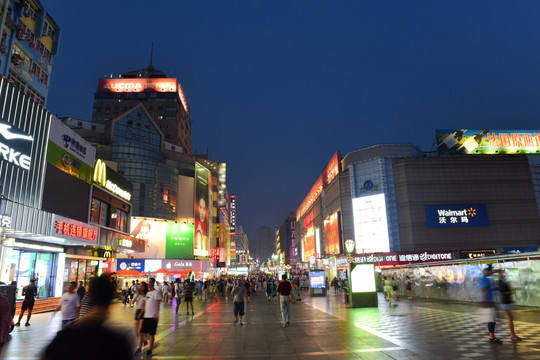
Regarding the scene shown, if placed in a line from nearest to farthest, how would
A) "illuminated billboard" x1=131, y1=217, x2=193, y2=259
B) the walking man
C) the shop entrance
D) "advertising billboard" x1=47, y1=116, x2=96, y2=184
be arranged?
the walking man → the shop entrance → "advertising billboard" x1=47, y1=116, x2=96, y2=184 → "illuminated billboard" x1=131, y1=217, x2=193, y2=259

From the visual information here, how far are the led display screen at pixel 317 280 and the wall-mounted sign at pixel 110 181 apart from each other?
18689mm

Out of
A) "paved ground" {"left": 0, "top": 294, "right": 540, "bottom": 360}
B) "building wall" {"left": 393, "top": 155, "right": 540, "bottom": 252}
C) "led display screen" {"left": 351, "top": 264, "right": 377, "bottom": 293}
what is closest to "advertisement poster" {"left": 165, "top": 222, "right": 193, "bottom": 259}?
"building wall" {"left": 393, "top": 155, "right": 540, "bottom": 252}

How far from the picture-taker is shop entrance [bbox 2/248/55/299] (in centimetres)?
1950

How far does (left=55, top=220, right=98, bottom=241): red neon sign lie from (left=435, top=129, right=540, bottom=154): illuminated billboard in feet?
178

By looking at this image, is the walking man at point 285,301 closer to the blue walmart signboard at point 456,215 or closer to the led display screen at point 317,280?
the led display screen at point 317,280

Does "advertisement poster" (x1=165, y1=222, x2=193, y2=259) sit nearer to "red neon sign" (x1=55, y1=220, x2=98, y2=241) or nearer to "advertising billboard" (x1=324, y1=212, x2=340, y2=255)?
"advertising billboard" (x1=324, y1=212, x2=340, y2=255)

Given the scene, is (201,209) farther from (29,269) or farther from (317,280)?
(29,269)

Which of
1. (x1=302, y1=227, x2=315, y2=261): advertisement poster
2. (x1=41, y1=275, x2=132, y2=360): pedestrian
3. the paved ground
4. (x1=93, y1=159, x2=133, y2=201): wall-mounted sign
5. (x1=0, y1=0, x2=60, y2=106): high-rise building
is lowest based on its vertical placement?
the paved ground

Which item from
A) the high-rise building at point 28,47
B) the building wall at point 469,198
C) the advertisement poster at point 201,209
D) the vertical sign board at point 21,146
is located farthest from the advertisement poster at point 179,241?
the vertical sign board at point 21,146

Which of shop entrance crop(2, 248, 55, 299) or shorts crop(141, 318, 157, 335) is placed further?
shop entrance crop(2, 248, 55, 299)

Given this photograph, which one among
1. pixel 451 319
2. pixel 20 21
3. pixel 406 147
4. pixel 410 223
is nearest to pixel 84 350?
Answer: pixel 451 319

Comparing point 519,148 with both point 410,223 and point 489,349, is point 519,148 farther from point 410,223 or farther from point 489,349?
point 489,349

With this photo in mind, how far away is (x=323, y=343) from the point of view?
9906 millimetres

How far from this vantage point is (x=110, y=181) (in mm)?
30266
